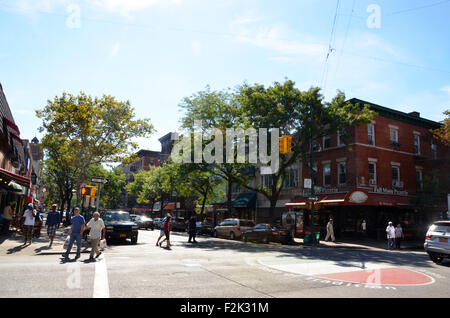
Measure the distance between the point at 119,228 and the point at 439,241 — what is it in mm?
15432

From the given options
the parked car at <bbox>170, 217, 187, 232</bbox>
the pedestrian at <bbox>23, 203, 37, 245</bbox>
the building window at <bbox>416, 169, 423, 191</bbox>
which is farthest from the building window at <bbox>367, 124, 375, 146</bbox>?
the pedestrian at <bbox>23, 203, 37, 245</bbox>

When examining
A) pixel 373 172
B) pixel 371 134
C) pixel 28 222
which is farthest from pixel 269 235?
pixel 28 222

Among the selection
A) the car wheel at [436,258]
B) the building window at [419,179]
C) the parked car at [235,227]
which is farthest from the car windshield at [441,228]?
the building window at [419,179]

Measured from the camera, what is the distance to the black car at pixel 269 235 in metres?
23.6

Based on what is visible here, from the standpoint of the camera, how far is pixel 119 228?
61.6 feet

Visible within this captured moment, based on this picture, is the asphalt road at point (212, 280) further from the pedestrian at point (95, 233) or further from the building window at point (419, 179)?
the building window at point (419, 179)

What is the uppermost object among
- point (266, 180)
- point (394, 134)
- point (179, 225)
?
point (394, 134)

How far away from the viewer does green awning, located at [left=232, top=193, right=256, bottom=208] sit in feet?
125

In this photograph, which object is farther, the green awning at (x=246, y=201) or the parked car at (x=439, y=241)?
the green awning at (x=246, y=201)

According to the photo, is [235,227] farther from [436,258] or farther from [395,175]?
[436,258]

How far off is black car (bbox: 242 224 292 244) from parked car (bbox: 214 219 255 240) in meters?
1.57

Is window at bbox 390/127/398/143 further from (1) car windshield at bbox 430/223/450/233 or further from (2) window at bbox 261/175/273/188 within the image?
(1) car windshield at bbox 430/223/450/233
